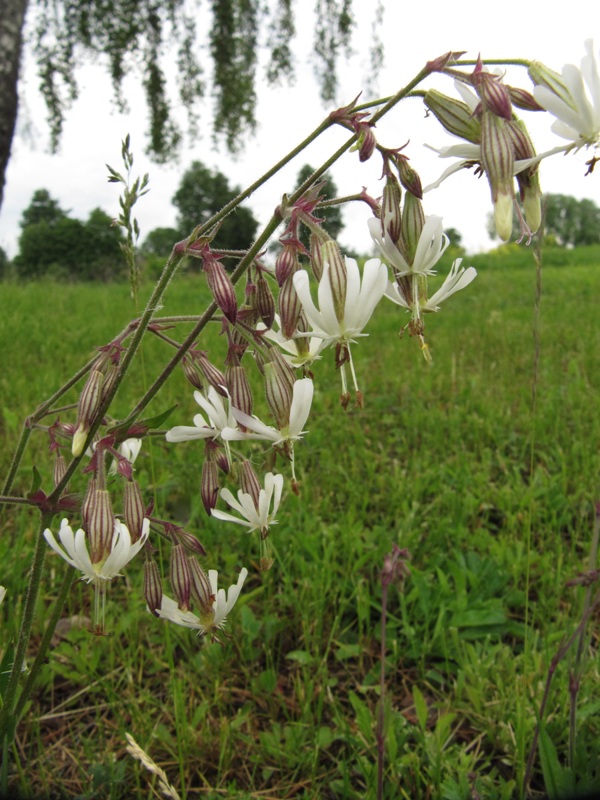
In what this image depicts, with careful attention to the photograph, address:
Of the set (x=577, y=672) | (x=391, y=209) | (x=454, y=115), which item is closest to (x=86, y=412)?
(x=391, y=209)

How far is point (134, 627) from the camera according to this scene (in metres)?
1.62

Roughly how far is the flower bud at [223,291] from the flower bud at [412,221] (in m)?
0.24

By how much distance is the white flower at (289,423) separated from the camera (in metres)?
0.87

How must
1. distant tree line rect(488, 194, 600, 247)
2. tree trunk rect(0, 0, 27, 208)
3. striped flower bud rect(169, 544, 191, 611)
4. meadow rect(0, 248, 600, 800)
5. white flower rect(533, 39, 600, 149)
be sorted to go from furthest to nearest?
distant tree line rect(488, 194, 600, 247) < tree trunk rect(0, 0, 27, 208) < meadow rect(0, 248, 600, 800) < striped flower bud rect(169, 544, 191, 611) < white flower rect(533, 39, 600, 149)

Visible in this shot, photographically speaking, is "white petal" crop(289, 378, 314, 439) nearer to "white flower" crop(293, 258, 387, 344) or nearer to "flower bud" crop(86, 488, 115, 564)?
"white flower" crop(293, 258, 387, 344)

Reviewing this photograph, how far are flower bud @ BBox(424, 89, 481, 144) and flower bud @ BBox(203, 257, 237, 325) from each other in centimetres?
33

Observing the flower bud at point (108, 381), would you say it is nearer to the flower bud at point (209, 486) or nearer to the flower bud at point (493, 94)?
the flower bud at point (209, 486)

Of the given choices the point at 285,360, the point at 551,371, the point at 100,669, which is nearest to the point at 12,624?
the point at 100,669

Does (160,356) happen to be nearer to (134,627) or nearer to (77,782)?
(134,627)

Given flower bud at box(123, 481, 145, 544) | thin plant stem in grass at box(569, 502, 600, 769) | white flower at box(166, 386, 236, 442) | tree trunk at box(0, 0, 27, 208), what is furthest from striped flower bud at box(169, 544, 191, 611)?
tree trunk at box(0, 0, 27, 208)

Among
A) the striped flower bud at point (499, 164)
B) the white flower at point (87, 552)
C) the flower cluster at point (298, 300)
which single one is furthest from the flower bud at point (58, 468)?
the striped flower bud at point (499, 164)

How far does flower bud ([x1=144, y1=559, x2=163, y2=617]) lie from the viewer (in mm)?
1015

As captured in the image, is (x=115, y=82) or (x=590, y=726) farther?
(x=115, y=82)

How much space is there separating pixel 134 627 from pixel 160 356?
8.72 ft
